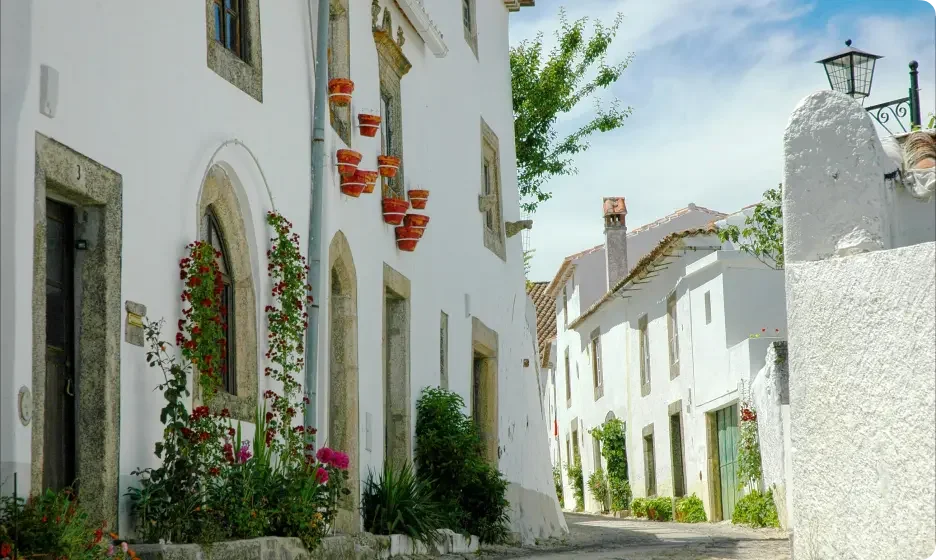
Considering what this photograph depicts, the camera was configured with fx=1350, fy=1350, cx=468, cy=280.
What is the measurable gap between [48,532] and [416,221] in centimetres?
768

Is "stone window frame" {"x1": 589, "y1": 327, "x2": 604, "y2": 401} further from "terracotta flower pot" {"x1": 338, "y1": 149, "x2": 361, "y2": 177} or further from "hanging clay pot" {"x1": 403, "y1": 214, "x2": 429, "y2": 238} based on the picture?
"terracotta flower pot" {"x1": 338, "y1": 149, "x2": 361, "y2": 177}

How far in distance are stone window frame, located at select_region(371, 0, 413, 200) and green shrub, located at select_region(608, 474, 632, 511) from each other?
→ 1756cm

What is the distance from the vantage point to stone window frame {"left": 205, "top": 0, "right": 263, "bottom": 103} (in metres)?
8.79

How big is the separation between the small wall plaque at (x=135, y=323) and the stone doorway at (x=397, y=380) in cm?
551

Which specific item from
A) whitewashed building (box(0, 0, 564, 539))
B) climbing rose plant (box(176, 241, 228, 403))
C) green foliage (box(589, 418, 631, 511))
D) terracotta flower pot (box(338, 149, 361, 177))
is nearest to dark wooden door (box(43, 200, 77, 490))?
whitewashed building (box(0, 0, 564, 539))

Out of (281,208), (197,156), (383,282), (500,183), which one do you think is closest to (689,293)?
(500,183)

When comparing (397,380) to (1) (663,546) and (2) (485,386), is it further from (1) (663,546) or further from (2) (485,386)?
(2) (485,386)

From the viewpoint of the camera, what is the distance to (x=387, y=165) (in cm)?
1241

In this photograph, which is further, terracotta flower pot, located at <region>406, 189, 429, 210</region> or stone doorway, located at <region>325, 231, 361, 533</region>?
terracotta flower pot, located at <region>406, 189, 429, 210</region>

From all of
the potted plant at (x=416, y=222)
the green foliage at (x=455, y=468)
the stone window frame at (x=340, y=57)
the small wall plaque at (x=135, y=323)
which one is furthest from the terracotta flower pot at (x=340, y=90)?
the small wall plaque at (x=135, y=323)

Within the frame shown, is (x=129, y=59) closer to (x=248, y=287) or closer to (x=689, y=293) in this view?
(x=248, y=287)

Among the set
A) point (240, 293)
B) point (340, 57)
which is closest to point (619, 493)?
point (340, 57)

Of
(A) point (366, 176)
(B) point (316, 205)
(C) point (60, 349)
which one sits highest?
(A) point (366, 176)

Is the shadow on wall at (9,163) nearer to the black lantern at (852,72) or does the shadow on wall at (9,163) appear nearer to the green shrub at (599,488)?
the black lantern at (852,72)
